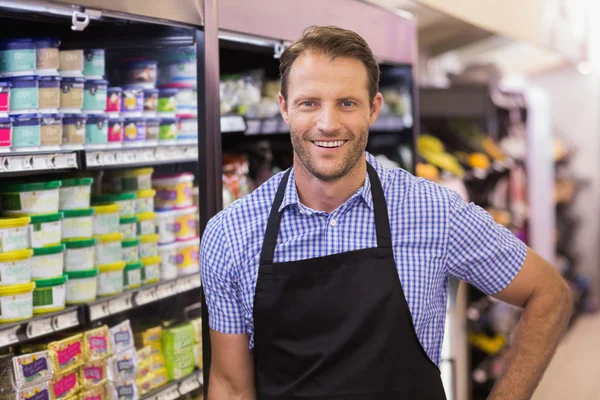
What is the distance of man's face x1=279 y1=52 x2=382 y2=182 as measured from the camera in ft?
6.33

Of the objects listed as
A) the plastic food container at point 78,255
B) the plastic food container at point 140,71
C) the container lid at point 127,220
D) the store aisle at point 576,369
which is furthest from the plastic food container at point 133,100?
the store aisle at point 576,369

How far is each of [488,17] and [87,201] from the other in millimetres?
3353

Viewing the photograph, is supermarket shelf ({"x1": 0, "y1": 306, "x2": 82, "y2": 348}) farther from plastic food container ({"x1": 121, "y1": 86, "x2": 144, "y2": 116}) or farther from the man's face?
the man's face

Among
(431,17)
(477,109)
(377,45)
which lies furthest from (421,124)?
(377,45)

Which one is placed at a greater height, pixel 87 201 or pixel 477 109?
pixel 477 109

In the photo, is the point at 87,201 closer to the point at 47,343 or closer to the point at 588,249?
the point at 47,343

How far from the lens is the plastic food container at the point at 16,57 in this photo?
223cm

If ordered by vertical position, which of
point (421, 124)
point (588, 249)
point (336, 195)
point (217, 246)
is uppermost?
point (421, 124)

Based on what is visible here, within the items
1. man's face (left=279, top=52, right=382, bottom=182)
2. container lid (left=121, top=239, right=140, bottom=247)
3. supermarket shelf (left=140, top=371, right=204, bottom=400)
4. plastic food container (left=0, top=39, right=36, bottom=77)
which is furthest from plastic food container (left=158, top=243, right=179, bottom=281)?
man's face (left=279, top=52, right=382, bottom=182)

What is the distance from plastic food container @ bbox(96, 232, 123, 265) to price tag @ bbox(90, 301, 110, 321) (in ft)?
0.65

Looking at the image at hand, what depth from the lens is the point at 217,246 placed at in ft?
6.63

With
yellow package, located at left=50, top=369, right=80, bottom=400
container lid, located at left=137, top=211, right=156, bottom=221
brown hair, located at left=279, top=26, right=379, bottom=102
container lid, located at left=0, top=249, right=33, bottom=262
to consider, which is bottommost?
yellow package, located at left=50, top=369, right=80, bottom=400

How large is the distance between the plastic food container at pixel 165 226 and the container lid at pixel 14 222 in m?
0.70

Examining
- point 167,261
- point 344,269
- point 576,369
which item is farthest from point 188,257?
point 576,369
